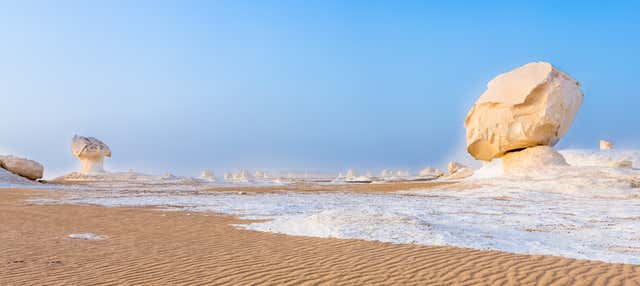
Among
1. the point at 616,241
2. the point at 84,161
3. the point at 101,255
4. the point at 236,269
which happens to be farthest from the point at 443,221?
the point at 84,161

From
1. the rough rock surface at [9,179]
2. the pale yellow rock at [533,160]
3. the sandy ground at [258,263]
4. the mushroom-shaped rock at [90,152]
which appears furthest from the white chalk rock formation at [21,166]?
the pale yellow rock at [533,160]

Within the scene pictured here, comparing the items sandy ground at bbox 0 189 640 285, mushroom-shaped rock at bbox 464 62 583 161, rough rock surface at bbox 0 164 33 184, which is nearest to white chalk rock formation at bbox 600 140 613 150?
mushroom-shaped rock at bbox 464 62 583 161

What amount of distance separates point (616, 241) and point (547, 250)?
229 centimetres

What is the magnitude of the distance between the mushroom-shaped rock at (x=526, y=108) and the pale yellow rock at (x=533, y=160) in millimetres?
587

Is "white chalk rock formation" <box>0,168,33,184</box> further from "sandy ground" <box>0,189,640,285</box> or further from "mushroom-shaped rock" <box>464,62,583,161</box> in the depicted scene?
"mushroom-shaped rock" <box>464,62,583,161</box>

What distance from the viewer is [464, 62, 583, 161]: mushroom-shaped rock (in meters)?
29.5

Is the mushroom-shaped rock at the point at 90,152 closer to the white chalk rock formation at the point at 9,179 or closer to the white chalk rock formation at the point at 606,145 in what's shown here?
the white chalk rock formation at the point at 9,179

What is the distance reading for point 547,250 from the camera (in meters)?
8.43

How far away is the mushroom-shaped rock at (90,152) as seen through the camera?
53.3 meters

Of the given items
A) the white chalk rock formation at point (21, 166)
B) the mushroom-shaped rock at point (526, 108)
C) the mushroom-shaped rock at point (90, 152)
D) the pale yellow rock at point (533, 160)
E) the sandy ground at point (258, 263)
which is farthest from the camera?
the mushroom-shaped rock at point (90, 152)

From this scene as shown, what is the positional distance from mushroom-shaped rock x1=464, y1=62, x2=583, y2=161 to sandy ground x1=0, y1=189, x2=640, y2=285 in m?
24.0

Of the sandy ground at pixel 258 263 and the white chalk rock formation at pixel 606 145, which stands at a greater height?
the white chalk rock formation at pixel 606 145

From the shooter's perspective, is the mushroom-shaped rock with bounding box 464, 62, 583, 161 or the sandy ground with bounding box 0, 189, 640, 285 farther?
the mushroom-shaped rock with bounding box 464, 62, 583, 161

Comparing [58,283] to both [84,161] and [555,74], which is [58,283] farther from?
[84,161]
